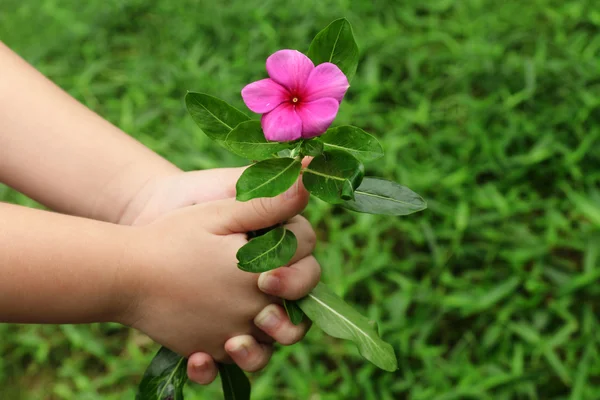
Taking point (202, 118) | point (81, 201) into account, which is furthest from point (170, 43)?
point (202, 118)

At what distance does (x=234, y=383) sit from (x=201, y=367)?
79mm

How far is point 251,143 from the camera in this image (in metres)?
0.78

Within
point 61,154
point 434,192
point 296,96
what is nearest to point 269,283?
point 296,96

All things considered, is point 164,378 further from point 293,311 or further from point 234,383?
point 293,311

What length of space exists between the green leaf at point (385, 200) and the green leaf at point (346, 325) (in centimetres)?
21

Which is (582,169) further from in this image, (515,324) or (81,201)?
(81,201)

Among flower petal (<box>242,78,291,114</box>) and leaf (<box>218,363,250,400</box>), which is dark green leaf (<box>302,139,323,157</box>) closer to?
flower petal (<box>242,78,291,114</box>)

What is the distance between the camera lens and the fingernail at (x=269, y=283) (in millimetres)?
1025

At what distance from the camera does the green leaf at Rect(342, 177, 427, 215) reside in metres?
0.85

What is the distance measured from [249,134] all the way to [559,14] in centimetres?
204

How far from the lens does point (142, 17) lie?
9.77ft

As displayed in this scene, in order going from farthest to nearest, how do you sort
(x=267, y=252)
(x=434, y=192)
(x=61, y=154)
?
(x=434, y=192)
(x=61, y=154)
(x=267, y=252)

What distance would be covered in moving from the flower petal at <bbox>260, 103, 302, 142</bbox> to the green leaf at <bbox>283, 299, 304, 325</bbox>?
346 mm

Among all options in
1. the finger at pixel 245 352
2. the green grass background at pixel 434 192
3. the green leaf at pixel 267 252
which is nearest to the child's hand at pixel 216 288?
the finger at pixel 245 352
